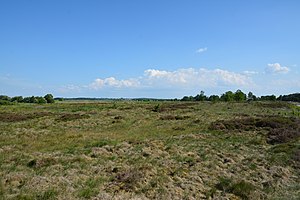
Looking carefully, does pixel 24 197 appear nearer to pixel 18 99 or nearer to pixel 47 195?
pixel 47 195

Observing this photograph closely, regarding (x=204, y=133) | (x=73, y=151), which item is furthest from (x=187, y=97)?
(x=73, y=151)

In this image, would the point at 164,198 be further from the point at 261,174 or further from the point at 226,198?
the point at 261,174

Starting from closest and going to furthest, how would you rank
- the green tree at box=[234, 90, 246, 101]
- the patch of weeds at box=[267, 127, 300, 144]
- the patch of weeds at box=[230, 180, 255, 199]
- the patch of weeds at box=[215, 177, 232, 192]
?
the patch of weeds at box=[230, 180, 255, 199], the patch of weeds at box=[215, 177, 232, 192], the patch of weeds at box=[267, 127, 300, 144], the green tree at box=[234, 90, 246, 101]

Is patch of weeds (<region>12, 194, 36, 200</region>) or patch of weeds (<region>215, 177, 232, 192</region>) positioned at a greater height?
patch of weeds (<region>12, 194, 36, 200</region>)

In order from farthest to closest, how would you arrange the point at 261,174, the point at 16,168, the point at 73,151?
the point at 73,151 → the point at 261,174 → the point at 16,168

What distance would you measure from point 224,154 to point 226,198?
6235 millimetres

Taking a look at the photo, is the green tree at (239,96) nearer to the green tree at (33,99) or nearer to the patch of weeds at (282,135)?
the green tree at (33,99)

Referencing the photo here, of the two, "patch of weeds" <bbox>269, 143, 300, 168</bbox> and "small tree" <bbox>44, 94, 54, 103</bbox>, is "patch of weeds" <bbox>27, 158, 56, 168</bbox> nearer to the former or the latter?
"patch of weeds" <bbox>269, 143, 300, 168</bbox>

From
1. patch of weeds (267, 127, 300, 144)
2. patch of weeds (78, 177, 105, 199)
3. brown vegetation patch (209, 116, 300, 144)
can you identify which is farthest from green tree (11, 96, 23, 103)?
patch of weeds (78, 177, 105, 199)

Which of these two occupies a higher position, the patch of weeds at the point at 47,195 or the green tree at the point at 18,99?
the green tree at the point at 18,99

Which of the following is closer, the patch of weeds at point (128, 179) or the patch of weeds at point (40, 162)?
the patch of weeds at point (128, 179)

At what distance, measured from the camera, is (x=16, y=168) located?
12.1 meters

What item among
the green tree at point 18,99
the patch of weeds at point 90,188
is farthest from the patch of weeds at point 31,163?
the green tree at point 18,99

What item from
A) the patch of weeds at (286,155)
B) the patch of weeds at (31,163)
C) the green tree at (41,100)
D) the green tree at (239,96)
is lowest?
the patch of weeds at (286,155)
